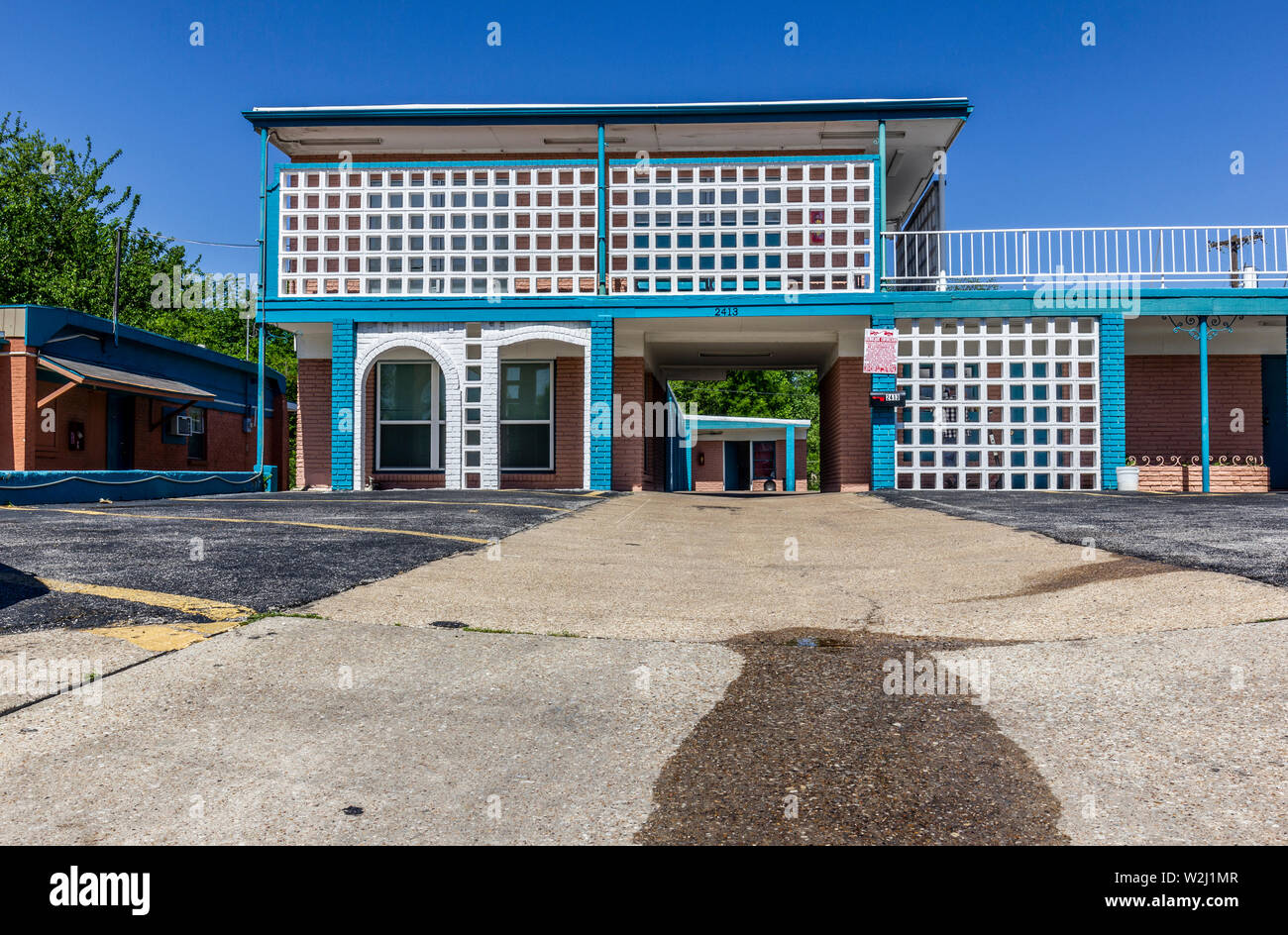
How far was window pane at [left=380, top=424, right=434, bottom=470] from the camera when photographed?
16922 millimetres

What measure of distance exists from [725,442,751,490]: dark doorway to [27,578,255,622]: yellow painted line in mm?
33660

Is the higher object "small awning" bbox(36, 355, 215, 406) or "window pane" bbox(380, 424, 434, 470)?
"small awning" bbox(36, 355, 215, 406)

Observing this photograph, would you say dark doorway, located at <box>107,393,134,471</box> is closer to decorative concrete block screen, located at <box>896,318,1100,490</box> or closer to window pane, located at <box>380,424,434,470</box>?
window pane, located at <box>380,424,434,470</box>

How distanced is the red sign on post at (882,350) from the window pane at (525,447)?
6564 millimetres

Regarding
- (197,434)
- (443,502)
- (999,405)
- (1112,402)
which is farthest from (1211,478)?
(197,434)

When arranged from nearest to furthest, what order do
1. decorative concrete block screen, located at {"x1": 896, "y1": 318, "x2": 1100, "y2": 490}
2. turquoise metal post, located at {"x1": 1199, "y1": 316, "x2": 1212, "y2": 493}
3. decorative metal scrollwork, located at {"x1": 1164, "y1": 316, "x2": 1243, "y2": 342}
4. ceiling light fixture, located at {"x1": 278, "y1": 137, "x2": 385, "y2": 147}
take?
1. decorative concrete block screen, located at {"x1": 896, "y1": 318, "x2": 1100, "y2": 490}
2. turquoise metal post, located at {"x1": 1199, "y1": 316, "x2": 1212, "y2": 493}
3. decorative metal scrollwork, located at {"x1": 1164, "y1": 316, "x2": 1243, "y2": 342}
4. ceiling light fixture, located at {"x1": 278, "y1": 137, "x2": 385, "y2": 147}

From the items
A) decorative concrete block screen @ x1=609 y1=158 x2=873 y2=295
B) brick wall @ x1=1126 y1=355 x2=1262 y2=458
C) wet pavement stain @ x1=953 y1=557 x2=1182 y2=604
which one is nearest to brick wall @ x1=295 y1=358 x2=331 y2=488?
decorative concrete block screen @ x1=609 y1=158 x2=873 y2=295

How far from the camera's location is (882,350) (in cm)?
1537

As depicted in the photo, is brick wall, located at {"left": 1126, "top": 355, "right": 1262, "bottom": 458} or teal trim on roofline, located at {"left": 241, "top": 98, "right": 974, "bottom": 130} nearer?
teal trim on roofline, located at {"left": 241, "top": 98, "right": 974, "bottom": 130}

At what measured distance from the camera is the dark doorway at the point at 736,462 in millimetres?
37938

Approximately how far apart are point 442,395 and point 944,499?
9.81 metres
